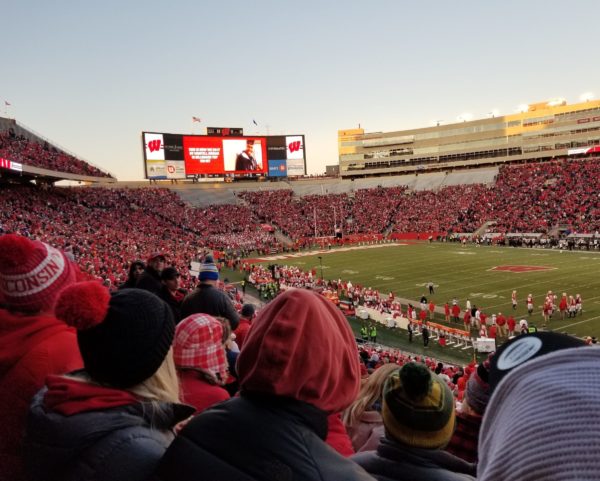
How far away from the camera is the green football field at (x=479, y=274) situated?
20.9 m

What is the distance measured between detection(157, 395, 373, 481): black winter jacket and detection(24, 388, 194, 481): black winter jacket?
14cm

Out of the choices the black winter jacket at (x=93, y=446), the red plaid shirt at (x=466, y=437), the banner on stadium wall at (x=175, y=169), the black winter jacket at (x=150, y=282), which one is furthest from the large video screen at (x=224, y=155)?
the black winter jacket at (x=93, y=446)

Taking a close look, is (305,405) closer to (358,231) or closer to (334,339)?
(334,339)

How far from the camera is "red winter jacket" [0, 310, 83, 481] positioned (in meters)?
2.02

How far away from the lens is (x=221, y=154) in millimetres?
62250

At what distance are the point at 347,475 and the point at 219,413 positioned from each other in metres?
0.42

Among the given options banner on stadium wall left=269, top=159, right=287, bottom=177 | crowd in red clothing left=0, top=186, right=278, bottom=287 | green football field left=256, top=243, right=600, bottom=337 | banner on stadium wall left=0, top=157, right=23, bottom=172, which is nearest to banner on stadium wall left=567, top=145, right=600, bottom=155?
green football field left=256, top=243, right=600, bottom=337

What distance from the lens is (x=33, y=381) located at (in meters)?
2.07

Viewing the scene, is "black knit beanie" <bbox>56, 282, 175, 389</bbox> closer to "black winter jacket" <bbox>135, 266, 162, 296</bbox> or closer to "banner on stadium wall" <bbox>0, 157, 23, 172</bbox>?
"black winter jacket" <bbox>135, 266, 162, 296</bbox>

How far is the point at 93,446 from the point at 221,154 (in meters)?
62.6

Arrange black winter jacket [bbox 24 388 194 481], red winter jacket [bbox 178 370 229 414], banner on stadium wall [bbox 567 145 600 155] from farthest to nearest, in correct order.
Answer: banner on stadium wall [bbox 567 145 600 155] < red winter jacket [bbox 178 370 229 414] < black winter jacket [bbox 24 388 194 481]

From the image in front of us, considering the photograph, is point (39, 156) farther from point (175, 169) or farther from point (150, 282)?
point (150, 282)

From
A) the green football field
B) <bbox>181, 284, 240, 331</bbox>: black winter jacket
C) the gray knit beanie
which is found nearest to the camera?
the gray knit beanie

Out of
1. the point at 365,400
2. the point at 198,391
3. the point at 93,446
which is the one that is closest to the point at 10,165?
the point at 198,391
